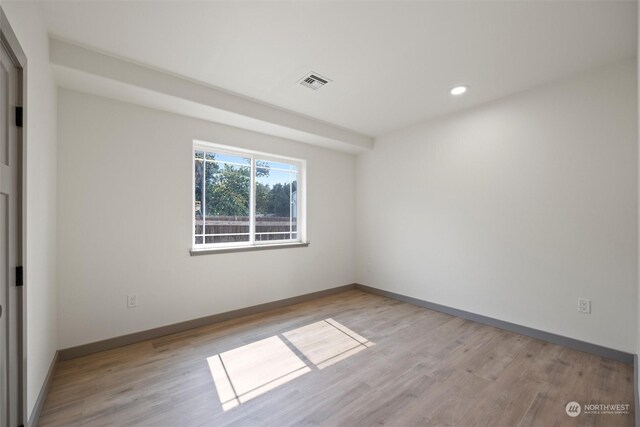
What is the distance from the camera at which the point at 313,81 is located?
107 inches

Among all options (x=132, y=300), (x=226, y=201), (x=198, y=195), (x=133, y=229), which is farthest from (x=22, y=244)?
(x=226, y=201)

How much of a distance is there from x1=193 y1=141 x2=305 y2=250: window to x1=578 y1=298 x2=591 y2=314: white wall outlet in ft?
10.6

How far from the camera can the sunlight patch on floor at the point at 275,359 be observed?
2012mm

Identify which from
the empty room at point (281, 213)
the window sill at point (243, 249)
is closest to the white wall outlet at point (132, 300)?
the empty room at point (281, 213)

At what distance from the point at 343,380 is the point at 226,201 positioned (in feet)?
7.88

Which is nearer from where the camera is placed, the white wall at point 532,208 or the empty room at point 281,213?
the empty room at point 281,213

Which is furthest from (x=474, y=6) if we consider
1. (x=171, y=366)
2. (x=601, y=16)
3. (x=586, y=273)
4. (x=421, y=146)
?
(x=171, y=366)

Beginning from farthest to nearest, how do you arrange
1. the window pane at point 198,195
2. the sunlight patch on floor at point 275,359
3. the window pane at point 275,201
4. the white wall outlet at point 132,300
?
the window pane at point 275,201
the window pane at point 198,195
the white wall outlet at point 132,300
the sunlight patch on floor at point 275,359

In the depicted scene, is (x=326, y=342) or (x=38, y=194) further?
(x=326, y=342)

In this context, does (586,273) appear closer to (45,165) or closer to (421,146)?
(421,146)

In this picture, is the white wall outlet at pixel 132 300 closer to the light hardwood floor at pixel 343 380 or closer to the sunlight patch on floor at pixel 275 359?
the light hardwood floor at pixel 343 380

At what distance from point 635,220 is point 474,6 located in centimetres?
225

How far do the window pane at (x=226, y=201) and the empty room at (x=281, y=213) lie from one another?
1.0 inches

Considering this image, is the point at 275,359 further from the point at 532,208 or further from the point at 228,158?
the point at 532,208
